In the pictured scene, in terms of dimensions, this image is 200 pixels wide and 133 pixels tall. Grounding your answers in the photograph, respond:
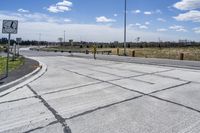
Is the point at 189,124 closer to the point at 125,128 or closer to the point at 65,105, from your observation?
the point at 125,128

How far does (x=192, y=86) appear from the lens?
9.47m

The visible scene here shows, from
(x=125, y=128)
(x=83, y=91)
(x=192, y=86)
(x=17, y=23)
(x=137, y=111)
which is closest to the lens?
(x=125, y=128)

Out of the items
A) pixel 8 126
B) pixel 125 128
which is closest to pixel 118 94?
pixel 125 128

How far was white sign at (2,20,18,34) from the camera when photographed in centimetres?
1200

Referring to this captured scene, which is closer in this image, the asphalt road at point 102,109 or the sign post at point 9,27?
the asphalt road at point 102,109

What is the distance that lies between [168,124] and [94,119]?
5.23 feet

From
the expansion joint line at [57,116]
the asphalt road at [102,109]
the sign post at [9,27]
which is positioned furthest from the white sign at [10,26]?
the expansion joint line at [57,116]

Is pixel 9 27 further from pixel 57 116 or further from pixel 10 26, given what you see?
pixel 57 116

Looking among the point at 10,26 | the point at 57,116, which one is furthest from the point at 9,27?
the point at 57,116

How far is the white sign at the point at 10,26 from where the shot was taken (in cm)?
1200

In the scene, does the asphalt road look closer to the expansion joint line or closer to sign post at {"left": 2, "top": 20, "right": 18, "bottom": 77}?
the expansion joint line

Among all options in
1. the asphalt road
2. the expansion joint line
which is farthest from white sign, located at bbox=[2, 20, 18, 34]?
the expansion joint line

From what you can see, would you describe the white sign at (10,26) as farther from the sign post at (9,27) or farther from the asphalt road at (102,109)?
the asphalt road at (102,109)

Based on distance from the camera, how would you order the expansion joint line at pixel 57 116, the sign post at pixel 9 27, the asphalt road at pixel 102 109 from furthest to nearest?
1. the sign post at pixel 9 27
2. the asphalt road at pixel 102 109
3. the expansion joint line at pixel 57 116
